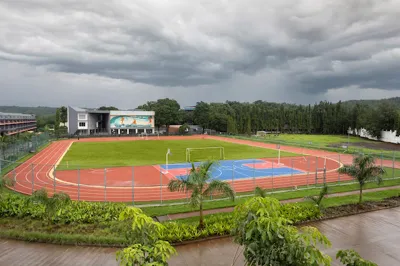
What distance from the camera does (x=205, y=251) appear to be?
41.5ft

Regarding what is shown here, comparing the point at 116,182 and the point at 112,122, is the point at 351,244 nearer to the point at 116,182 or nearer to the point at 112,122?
the point at 116,182

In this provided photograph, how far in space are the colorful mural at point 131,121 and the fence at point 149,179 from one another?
2105 inches

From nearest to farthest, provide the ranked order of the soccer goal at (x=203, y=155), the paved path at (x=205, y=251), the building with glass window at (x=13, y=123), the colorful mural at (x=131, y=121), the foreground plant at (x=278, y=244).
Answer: the foreground plant at (x=278, y=244), the paved path at (x=205, y=251), the soccer goal at (x=203, y=155), the colorful mural at (x=131, y=121), the building with glass window at (x=13, y=123)

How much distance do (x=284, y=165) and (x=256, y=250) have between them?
3341 centimetres

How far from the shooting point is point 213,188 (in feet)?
47.1

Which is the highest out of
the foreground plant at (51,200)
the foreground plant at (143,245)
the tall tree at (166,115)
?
the tall tree at (166,115)

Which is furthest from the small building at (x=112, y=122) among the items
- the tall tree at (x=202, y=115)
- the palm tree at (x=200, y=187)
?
the palm tree at (x=200, y=187)

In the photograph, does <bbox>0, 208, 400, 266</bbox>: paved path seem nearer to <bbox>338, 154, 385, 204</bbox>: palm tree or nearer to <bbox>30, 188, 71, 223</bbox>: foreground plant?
<bbox>30, 188, 71, 223</bbox>: foreground plant

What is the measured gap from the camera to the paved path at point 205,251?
38.3 ft

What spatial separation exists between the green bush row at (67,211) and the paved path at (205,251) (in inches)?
97.3

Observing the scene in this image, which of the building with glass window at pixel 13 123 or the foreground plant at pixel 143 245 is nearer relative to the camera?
the foreground plant at pixel 143 245

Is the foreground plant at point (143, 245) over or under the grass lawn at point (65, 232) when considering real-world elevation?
over

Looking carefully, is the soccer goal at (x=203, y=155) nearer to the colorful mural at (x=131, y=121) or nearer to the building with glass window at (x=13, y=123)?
the colorful mural at (x=131, y=121)

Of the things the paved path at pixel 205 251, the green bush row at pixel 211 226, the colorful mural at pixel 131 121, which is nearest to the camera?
the paved path at pixel 205 251
